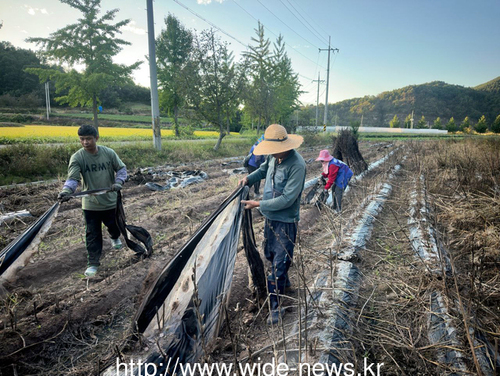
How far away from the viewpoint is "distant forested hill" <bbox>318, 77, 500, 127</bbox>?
79.7 metres

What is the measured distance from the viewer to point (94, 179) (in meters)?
3.33

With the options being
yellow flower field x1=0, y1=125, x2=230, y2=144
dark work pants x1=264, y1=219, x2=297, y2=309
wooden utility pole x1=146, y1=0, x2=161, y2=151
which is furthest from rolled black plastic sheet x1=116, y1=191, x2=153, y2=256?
yellow flower field x1=0, y1=125, x2=230, y2=144

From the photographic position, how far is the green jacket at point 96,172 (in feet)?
10.6

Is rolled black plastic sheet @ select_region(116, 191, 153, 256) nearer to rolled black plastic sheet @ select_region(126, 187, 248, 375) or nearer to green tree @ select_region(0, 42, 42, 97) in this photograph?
rolled black plastic sheet @ select_region(126, 187, 248, 375)

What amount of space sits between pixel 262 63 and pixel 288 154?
68.6 feet

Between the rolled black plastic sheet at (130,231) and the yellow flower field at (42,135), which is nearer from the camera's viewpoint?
the rolled black plastic sheet at (130,231)

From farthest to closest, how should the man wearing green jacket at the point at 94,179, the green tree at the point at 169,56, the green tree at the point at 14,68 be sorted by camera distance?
the green tree at the point at 169,56 < the green tree at the point at 14,68 < the man wearing green jacket at the point at 94,179

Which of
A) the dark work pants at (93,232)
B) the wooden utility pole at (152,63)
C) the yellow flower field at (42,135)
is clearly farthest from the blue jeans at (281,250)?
the yellow flower field at (42,135)

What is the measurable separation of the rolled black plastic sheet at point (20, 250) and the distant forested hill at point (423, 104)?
7967 centimetres

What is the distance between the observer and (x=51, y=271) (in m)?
3.52

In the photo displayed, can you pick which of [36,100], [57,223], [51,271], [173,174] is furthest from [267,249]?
[36,100]

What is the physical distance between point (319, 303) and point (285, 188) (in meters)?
1.02

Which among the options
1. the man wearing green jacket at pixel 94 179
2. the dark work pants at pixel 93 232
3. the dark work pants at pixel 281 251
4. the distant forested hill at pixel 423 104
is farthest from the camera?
the distant forested hill at pixel 423 104

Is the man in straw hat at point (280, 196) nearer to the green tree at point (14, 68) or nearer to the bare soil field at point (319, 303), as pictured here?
the bare soil field at point (319, 303)
